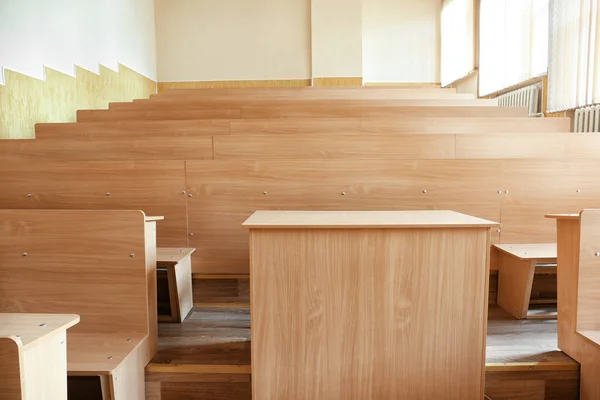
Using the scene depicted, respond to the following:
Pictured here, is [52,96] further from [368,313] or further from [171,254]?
[368,313]

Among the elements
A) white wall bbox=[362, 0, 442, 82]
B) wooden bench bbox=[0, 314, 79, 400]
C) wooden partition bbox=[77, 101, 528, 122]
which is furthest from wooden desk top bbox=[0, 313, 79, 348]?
white wall bbox=[362, 0, 442, 82]

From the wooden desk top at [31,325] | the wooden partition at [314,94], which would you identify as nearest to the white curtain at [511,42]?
the wooden partition at [314,94]

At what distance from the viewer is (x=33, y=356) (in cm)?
50

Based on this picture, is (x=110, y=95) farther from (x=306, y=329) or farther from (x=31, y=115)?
(x=306, y=329)

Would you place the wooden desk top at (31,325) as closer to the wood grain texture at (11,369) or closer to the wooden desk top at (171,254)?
the wood grain texture at (11,369)

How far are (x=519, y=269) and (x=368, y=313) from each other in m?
0.45

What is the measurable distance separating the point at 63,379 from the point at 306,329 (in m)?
0.36

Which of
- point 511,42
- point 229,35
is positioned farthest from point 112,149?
point 229,35

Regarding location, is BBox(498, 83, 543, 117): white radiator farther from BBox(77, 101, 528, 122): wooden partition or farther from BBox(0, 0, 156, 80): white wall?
BBox(0, 0, 156, 80): white wall

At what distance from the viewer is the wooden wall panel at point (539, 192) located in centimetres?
106

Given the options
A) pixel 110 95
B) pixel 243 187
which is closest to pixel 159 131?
pixel 243 187

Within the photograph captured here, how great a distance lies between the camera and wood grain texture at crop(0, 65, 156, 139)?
1.64m

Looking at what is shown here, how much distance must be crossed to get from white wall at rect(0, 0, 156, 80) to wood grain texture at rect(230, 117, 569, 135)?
1004 mm

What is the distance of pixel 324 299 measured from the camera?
725mm
